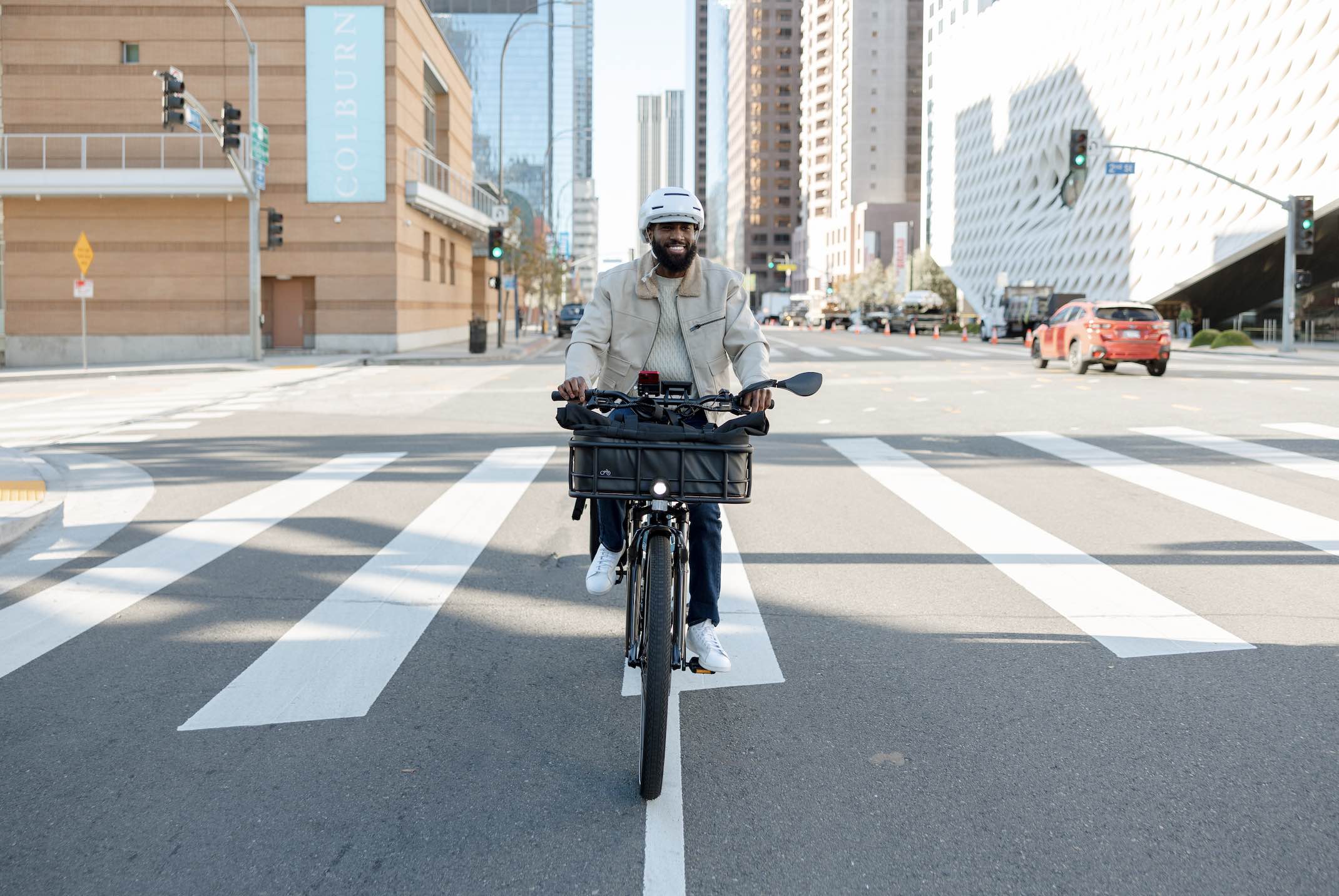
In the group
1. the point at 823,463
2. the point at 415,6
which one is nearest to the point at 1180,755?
the point at 823,463

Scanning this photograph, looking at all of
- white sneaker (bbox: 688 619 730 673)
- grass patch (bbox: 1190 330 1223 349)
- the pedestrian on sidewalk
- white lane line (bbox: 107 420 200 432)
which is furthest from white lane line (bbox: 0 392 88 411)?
the pedestrian on sidewalk

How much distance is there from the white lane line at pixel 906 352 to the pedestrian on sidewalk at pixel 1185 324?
77.7ft

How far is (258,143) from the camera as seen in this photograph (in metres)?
32.2

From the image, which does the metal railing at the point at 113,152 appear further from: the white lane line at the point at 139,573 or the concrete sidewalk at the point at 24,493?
the white lane line at the point at 139,573

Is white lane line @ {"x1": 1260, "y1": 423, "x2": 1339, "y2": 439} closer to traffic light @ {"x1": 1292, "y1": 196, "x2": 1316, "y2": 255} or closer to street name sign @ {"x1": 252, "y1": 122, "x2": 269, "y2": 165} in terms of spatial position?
traffic light @ {"x1": 1292, "y1": 196, "x2": 1316, "y2": 255}

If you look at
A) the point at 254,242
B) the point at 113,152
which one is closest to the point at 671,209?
the point at 254,242

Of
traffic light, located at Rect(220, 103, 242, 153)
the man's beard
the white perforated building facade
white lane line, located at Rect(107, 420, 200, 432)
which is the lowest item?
white lane line, located at Rect(107, 420, 200, 432)

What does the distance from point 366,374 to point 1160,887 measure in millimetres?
25621

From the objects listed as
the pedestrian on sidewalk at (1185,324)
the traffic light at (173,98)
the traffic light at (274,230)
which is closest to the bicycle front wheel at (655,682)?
the traffic light at (173,98)

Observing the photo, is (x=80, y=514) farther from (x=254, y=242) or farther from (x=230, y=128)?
(x=254, y=242)

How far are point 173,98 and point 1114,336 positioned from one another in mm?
19449

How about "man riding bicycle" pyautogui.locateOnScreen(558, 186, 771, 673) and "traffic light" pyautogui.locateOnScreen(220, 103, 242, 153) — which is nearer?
"man riding bicycle" pyautogui.locateOnScreen(558, 186, 771, 673)

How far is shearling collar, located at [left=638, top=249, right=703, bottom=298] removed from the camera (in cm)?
466

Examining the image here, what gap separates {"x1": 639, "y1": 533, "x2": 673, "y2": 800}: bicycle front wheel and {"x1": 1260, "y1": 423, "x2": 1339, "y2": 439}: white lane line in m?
11.8
